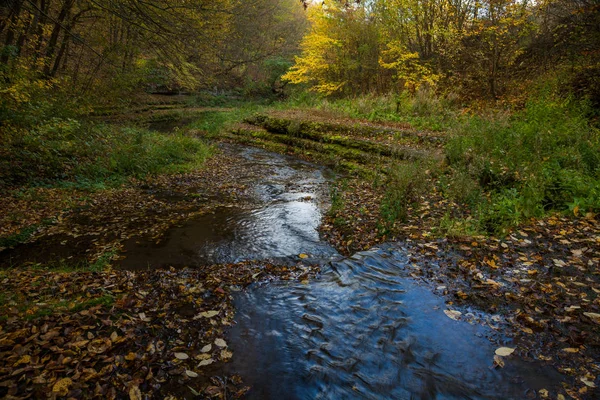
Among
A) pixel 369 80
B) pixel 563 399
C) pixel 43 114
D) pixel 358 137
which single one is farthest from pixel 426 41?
pixel 563 399

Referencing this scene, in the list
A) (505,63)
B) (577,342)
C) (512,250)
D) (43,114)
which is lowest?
(43,114)

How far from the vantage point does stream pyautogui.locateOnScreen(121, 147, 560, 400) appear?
2.71 meters

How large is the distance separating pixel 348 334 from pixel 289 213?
3796 mm

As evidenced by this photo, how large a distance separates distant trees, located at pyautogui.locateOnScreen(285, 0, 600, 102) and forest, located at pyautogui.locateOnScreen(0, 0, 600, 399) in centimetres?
12

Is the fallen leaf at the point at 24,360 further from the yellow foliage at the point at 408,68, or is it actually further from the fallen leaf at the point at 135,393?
the yellow foliage at the point at 408,68

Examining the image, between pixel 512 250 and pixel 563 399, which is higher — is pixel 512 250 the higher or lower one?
the higher one

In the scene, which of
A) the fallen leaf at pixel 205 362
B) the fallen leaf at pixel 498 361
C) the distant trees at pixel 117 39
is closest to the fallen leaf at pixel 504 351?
the fallen leaf at pixel 498 361

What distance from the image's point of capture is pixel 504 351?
2.92m

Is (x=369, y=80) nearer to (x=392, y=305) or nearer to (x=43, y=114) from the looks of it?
(x=43, y=114)

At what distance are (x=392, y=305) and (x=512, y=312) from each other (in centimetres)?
118

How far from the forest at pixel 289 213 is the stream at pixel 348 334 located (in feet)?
0.11

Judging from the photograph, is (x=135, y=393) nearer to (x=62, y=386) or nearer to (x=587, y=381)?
(x=62, y=386)

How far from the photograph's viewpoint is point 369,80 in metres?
18.0

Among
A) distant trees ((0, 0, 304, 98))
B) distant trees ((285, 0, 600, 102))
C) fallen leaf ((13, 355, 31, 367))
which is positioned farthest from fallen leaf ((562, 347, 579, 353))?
distant trees ((285, 0, 600, 102))
